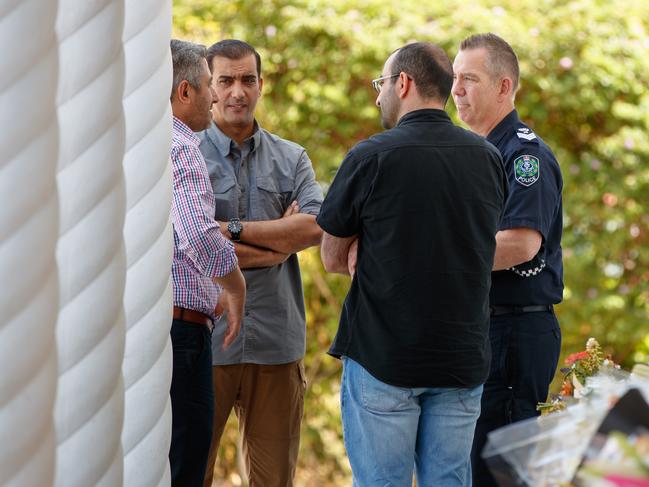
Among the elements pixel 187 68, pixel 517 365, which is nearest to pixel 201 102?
pixel 187 68

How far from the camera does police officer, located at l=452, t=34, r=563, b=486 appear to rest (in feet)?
9.84

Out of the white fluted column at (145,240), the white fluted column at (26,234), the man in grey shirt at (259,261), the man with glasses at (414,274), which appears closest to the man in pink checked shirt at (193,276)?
the man with glasses at (414,274)

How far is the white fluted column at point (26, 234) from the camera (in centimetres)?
153

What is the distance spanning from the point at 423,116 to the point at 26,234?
1290mm

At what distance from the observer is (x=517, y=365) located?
10.1 feet

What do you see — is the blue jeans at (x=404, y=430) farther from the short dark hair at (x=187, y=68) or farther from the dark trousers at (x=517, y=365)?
the short dark hair at (x=187, y=68)

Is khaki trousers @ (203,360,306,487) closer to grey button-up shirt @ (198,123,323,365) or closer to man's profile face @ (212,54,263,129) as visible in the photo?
grey button-up shirt @ (198,123,323,365)

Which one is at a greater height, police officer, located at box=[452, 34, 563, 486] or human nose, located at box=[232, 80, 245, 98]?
human nose, located at box=[232, 80, 245, 98]

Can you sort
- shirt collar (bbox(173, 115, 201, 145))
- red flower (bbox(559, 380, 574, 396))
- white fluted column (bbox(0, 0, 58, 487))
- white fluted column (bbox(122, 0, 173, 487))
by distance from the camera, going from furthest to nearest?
shirt collar (bbox(173, 115, 201, 145)) < red flower (bbox(559, 380, 574, 396)) < white fluted column (bbox(122, 0, 173, 487)) < white fluted column (bbox(0, 0, 58, 487))

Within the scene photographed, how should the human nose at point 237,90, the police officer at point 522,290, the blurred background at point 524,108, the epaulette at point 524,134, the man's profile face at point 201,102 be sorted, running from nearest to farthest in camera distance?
the man's profile face at point 201,102
the police officer at point 522,290
the epaulette at point 524,134
the human nose at point 237,90
the blurred background at point 524,108

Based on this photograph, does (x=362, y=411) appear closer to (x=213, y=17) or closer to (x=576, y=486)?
(x=576, y=486)

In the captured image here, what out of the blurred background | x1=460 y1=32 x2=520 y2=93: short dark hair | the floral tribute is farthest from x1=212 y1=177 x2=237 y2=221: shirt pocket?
the blurred background

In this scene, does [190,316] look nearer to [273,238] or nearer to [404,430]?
[273,238]

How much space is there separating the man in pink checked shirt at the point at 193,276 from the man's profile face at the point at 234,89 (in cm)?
49
